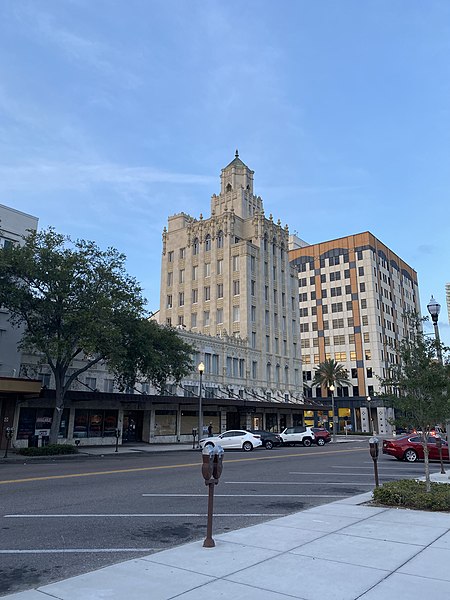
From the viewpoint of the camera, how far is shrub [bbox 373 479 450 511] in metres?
10.2

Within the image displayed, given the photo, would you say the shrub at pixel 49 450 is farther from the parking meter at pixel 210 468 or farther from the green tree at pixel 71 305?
the parking meter at pixel 210 468

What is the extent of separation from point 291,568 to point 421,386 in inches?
299

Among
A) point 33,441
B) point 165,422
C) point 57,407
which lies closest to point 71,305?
point 57,407

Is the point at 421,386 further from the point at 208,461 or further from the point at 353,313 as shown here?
the point at 353,313

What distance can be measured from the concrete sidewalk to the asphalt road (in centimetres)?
68

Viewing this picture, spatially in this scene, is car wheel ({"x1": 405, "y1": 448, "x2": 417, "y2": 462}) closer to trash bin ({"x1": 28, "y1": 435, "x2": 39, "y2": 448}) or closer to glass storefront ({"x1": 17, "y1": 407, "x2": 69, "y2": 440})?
trash bin ({"x1": 28, "y1": 435, "x2": 39, "y2": 448})

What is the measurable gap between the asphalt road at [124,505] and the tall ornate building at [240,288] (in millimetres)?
35222

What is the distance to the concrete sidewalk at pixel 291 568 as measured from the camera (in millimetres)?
5223

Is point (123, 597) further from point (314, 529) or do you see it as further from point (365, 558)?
point (314, 529)

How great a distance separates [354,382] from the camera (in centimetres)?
8969

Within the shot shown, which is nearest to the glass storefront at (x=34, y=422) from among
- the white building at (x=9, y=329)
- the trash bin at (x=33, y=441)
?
Result: the trash bin at (x=33, y=441)

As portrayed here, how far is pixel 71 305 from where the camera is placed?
93.6 ft

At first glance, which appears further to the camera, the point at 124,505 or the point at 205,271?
the point at 205,271

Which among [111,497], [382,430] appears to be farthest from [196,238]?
[111,497]
